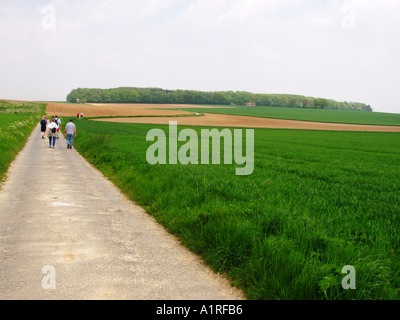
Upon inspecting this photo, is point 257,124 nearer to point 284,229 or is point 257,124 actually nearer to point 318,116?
point 318,116

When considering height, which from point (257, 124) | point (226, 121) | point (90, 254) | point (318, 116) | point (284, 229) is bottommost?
point (90, 254)

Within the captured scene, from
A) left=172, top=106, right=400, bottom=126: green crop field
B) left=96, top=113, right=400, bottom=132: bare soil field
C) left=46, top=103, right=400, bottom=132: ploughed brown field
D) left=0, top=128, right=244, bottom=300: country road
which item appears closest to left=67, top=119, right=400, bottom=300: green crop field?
left=0, top=128, right=244, bottom=300: country road

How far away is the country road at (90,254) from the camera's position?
14.2 feet

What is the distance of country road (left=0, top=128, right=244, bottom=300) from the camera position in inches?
170

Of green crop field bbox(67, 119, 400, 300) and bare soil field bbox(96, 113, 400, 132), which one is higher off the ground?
bare soil field bbox(96, 113, 400, 132)

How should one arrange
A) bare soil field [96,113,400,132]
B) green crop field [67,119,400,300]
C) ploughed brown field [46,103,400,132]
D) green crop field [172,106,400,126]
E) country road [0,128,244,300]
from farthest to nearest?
A: green crop field [172,106,400,126]
ploughed brown field [46,103,400,132]
bare soil field [96,113,400,132]
country road [0,128,244,300]
green crop field [67,119,400,300]

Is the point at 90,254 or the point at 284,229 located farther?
the point at 284,229

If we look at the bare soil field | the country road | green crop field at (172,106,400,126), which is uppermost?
green crop field at (172,106,400,126)

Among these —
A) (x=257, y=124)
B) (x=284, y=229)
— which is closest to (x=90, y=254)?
(x=284, y=229)

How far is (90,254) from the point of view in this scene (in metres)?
5.48

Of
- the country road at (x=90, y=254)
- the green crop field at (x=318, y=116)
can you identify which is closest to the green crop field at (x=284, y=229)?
the country road at (x=90, y=254)

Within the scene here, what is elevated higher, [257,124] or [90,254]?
[257,124]

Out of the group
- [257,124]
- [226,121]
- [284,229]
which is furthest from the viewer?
[226,121]

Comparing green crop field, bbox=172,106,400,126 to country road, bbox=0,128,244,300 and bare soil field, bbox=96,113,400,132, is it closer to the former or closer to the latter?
bare soil field, bbox=96,113,400,132
